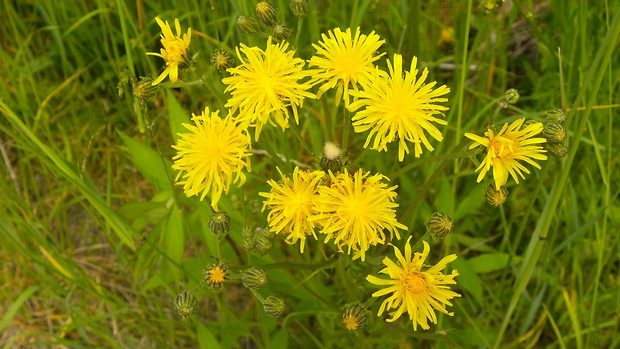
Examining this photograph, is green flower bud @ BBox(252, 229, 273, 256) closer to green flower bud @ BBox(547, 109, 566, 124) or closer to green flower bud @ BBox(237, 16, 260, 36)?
green flower bud @ BBox(237, 16, 260, 36)

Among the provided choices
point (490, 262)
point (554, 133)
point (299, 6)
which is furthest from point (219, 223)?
point (490, 262)

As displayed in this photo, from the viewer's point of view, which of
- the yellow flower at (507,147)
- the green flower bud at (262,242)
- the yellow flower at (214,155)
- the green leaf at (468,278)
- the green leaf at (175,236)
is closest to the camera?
the yellow flower at (507,147)

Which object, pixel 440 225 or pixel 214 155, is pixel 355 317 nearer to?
pixel 440 225

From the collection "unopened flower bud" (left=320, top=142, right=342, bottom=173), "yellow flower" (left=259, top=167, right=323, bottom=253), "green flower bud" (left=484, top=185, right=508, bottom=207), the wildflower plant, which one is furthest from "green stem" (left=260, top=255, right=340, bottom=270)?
"green flower bud" (left=484, top=185, right=508, bottom=207)

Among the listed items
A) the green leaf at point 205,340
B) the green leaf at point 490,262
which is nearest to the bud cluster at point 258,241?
the green leaf at point 205,340

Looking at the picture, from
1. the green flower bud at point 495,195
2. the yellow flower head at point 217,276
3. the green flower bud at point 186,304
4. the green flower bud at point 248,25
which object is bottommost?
the green flower bud at point 186,304

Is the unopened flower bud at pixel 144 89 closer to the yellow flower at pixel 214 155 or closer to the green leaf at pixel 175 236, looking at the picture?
the yellow flower at pixel 214 155

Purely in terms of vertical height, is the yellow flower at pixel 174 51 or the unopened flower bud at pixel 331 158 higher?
the yellow flower at pixel 174 51

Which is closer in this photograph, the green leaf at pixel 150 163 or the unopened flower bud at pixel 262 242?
the unopened flower bud at pixel 262 242
